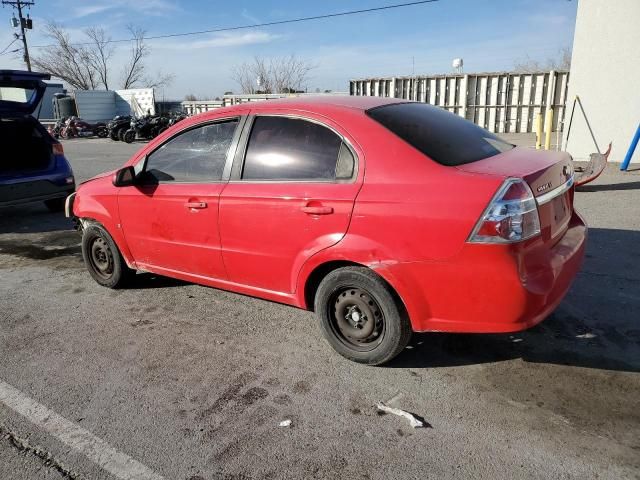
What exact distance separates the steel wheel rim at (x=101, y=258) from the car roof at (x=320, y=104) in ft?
5.99

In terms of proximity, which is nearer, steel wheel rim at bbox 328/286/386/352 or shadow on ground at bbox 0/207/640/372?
steel wheel rim at bbox 328/286/386/352

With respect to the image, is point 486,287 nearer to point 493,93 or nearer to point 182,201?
point 182,201

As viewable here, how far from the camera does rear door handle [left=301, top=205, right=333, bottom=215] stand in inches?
119

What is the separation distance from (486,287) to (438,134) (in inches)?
44.5

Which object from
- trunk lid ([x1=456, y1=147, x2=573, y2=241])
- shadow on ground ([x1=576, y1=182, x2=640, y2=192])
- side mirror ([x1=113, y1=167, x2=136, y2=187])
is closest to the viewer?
trunk lid ([x1=456, y1=147, x2=573, y2=241])

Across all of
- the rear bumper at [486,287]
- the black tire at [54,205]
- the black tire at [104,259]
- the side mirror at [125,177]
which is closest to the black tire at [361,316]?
the rear bumper at [486,287]

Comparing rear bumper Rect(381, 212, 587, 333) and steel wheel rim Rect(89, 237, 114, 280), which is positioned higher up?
rear bumper Rect(381, 212, 587, 333)

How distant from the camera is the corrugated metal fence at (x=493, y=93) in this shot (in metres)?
18.8

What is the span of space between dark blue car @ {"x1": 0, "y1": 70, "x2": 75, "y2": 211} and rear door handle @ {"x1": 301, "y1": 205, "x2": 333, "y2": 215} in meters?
5.98

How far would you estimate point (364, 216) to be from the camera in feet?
9.46

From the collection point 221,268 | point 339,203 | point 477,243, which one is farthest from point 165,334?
point 477,243

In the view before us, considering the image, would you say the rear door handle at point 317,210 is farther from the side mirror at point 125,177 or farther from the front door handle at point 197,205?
the side mirror at point 125,177

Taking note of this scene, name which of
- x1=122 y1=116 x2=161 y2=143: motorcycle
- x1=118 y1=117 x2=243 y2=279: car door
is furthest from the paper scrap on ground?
x1=122 y1=116 x2=161 y2=143: motorcycle

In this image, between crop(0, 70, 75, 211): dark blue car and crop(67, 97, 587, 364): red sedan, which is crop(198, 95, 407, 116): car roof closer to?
crop(67, 97, 587, 364): red sedan
